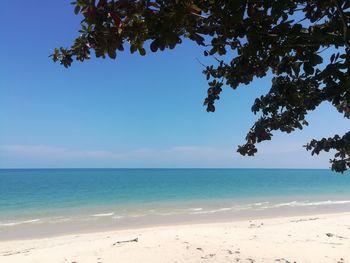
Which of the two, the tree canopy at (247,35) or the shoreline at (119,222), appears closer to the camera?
the tree canopy at (247,35)

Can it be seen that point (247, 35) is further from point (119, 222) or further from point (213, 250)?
point (119, 222)

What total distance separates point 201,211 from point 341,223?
Result: 7.58 meters

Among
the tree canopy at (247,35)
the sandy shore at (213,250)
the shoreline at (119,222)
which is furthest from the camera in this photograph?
the shoreline at (119,222)

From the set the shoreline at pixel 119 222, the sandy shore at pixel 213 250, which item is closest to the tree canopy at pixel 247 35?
the sandy shore at pixel 213 250

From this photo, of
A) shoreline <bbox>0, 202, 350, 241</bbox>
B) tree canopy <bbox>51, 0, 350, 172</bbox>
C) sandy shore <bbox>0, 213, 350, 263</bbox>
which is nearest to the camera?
tree canopy <bbox>51, 0, 350, 172</bbox>

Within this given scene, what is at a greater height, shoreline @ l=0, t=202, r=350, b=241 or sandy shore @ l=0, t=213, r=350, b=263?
sandy shore @ l=0, t=213, r=350, b=263

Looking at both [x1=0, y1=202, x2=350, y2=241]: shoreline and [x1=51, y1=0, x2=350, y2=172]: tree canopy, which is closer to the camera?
[x1=51, y1=0, x2=350, y2=172]: tree canopy

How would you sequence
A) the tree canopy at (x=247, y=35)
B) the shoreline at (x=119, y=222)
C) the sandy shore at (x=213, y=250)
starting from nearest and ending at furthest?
the tree canopy at (x=247, y=35) → the sandy shore at (x=213, y=250) → the shoreline at (x=119, y=222)

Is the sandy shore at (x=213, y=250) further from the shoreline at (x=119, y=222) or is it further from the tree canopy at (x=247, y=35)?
the shoreline at (x=119, y=222)

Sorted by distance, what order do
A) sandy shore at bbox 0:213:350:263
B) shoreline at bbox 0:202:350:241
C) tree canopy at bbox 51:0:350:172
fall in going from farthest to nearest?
shoreline at bbox 0:202:350:241 < sandy shore at bbox 0:213:350:263 < tree canopy at bbox 51:0:350:172

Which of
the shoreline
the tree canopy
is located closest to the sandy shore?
the tree canopy

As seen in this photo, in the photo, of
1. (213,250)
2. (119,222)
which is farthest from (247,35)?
(119,222)

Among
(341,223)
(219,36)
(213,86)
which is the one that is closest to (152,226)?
(341,223)

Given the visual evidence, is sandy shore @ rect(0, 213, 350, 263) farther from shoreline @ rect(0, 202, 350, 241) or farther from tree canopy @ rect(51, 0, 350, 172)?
shoreline @ rect(0, 202, 350, 241)
